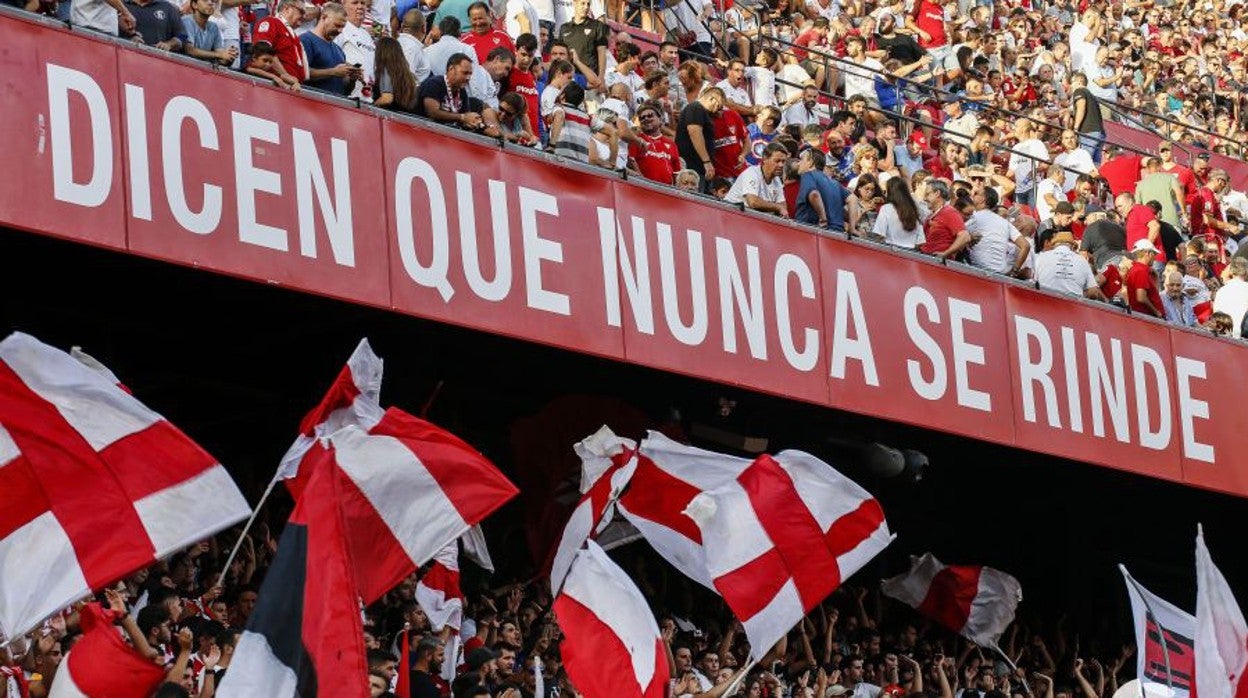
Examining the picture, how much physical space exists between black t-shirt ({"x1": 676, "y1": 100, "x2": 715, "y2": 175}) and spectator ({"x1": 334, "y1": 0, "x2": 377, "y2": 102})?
2879mm

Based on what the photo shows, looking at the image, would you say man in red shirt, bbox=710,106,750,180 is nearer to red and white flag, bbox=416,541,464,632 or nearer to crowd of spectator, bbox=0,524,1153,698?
crowd of spectator, bbox=0,524,1153,698

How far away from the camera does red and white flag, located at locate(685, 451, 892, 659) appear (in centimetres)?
1513

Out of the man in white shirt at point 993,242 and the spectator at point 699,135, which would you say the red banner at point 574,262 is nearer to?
the man in white shirt at point 993,242

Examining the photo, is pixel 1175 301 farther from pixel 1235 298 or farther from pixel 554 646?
pixel 554 646

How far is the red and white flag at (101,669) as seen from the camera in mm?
11578

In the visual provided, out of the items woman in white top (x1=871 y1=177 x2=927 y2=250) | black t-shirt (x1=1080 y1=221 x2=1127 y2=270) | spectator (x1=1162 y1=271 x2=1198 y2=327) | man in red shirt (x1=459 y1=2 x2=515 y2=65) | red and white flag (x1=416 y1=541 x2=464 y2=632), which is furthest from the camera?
black t-shirt (x1=1080 y1=221 x2=1127 y2=270)

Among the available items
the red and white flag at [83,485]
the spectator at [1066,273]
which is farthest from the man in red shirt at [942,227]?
the red and white flag at [83,485]

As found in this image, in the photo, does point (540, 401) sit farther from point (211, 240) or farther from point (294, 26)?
point (211, 240)

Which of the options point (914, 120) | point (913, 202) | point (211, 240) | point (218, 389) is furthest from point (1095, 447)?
point (211, 240)

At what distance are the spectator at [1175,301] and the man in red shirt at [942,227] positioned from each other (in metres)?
2.25

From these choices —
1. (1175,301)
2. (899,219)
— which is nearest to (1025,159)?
(1175,301)

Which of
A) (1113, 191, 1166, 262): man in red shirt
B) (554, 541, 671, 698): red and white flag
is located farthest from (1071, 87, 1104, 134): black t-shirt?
(554, 541, 671, 698): red and white flag

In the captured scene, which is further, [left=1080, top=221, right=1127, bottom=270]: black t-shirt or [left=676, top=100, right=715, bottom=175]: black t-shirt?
[left=1080, top=221, right=1127, bottom=270]: black t-shirt

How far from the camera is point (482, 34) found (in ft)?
56.1
